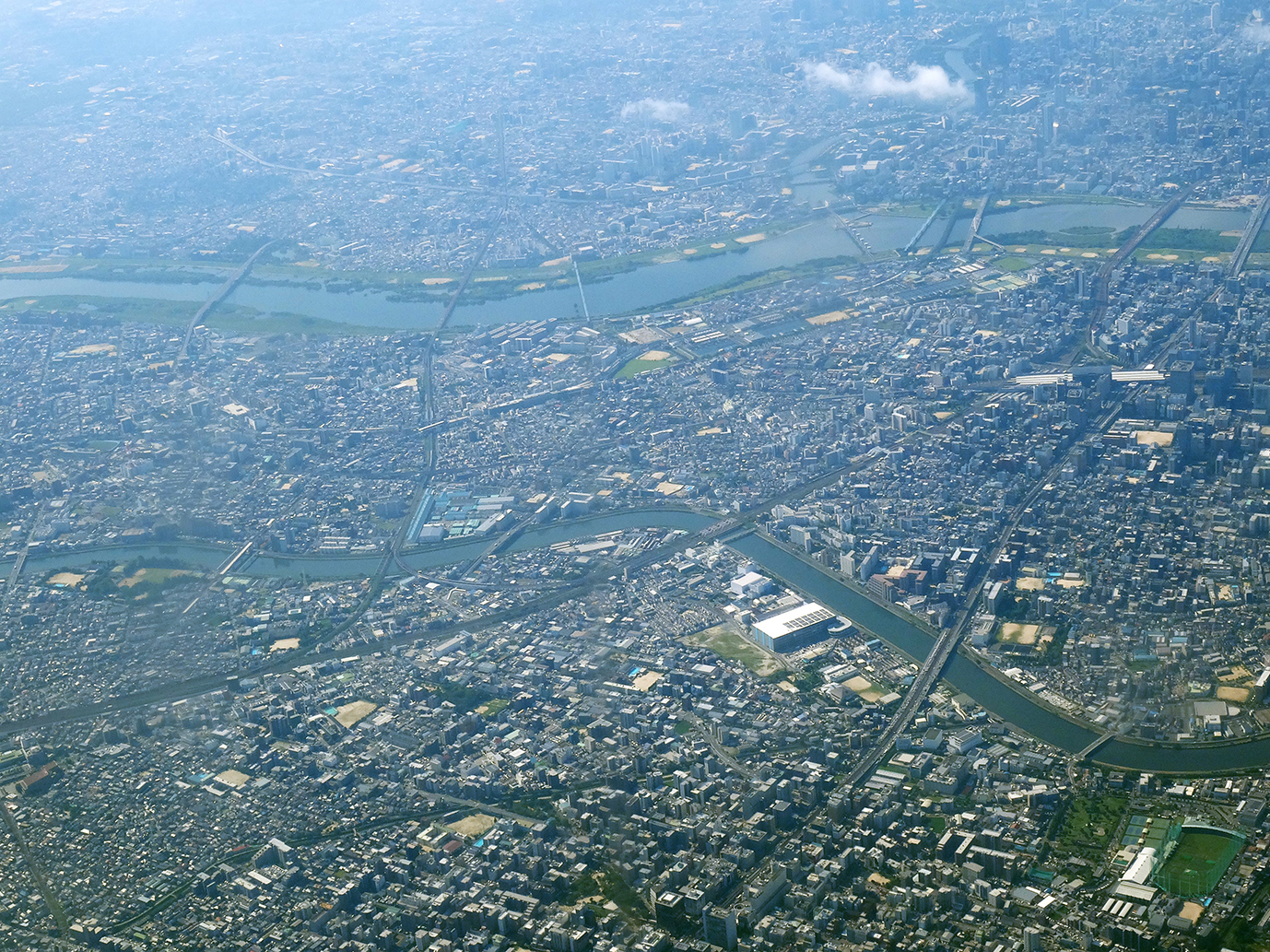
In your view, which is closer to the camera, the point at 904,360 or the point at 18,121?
the point at 904,360

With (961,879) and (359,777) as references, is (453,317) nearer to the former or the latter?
(359,777)

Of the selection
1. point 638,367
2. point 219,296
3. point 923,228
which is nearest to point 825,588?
point 638,367

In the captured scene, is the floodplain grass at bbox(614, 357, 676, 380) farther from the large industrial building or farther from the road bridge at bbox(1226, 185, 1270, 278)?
the road bridge at bbox(1226, 185, 1270, 278)

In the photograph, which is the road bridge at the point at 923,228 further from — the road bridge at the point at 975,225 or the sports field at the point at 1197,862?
the sports field at the point at 1197,862

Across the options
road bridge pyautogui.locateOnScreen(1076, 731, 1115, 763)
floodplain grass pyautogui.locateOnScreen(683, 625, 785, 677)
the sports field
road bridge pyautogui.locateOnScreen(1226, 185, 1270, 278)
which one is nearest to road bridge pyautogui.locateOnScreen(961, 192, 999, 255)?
road bridge pyautogui.locateOnScreen(1226, 185, 1270, 278)

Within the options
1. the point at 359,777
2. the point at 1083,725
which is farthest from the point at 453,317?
the point at 1083,725

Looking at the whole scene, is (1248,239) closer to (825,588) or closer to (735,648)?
(825,588)

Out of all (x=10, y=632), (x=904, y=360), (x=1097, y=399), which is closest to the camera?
(x=10, y=632)
